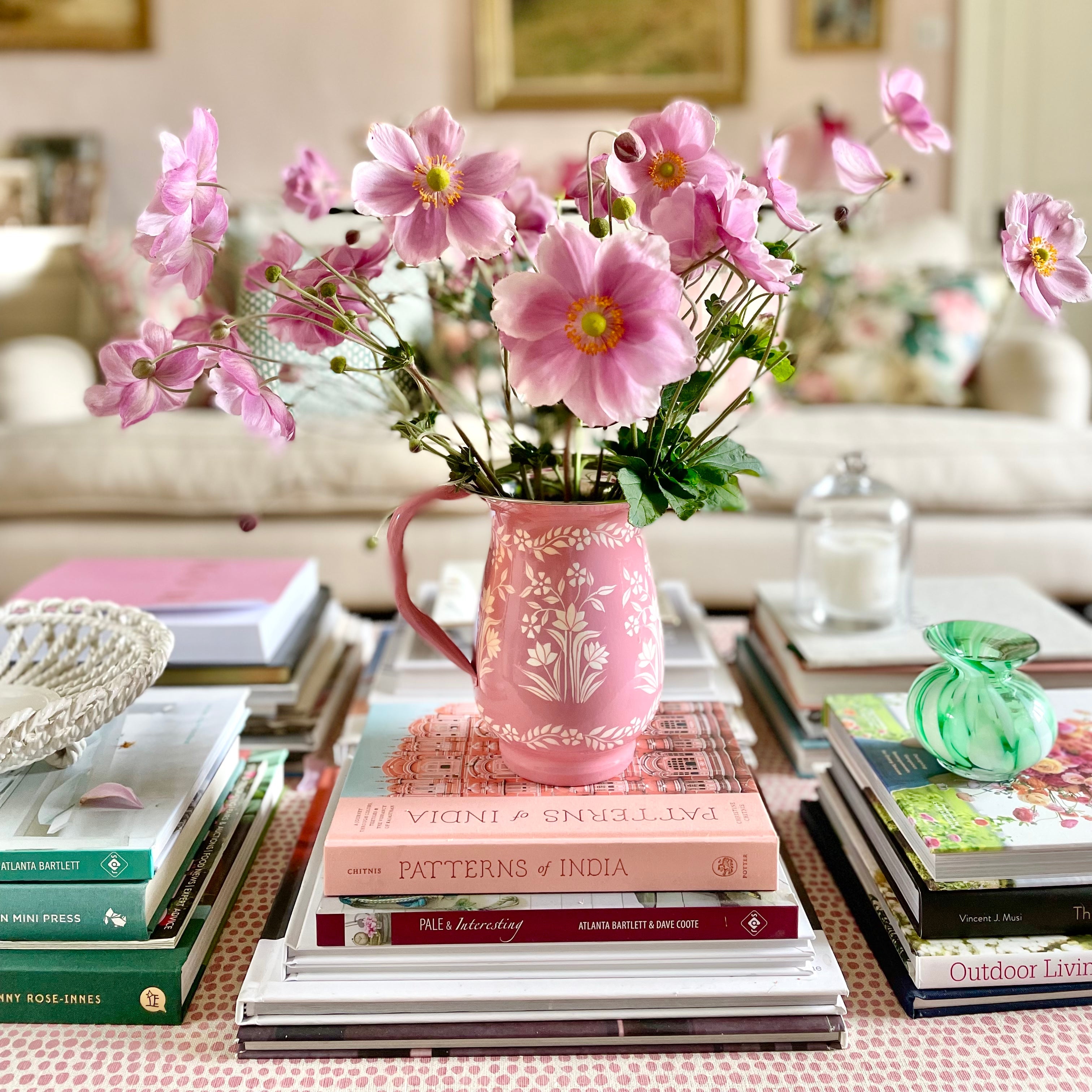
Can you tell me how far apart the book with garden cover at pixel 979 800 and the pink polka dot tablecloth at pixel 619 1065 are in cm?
8

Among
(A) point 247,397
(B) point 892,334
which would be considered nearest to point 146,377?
(A) point 247,397

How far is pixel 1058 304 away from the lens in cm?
56

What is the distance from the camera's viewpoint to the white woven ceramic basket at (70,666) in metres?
0.59

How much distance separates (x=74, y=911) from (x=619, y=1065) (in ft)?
1.00

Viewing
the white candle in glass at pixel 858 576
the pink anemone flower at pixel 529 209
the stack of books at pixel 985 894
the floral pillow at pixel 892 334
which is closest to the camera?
the stack of books at pixel 985 894

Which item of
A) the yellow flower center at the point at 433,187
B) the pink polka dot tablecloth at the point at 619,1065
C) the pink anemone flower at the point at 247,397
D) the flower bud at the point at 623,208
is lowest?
the pink polka dot tablecloth at the point at 619,1065

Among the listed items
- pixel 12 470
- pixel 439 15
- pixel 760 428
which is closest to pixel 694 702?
pixel 760 428

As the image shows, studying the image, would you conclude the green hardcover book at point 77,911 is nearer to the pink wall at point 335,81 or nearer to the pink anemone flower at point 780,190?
the pink anemone flower at point 780,190

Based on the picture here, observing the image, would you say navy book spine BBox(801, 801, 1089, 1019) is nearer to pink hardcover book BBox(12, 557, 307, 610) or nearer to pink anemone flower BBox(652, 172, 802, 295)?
pink anemone flower BBox(652, 172, 802, 295)

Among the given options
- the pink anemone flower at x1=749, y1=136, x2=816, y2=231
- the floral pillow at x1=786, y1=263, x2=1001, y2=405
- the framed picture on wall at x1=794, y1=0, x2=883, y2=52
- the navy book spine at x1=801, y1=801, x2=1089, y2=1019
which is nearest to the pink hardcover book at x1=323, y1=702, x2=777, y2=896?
the navy book spine at x1=801, y1=801, x2=1089, y2=1019

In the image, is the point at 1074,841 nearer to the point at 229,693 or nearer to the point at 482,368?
the point at 229,693

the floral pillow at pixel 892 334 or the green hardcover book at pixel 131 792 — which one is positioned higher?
the floral pillow at pixel 892 334

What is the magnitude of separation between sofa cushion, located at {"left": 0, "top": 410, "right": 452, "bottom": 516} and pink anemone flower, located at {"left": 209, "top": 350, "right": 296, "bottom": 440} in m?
1.29

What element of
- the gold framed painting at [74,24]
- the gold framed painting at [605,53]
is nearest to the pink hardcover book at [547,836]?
the gold framed painting at [605,53]
